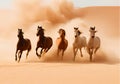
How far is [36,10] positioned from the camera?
96.2 ft

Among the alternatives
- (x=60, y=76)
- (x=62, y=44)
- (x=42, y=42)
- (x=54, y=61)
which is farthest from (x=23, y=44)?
(x=60, y=76)

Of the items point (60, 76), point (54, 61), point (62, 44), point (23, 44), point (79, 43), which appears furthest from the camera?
point (62, 44)

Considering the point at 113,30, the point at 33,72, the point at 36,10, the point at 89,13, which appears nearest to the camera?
the point at 33,72

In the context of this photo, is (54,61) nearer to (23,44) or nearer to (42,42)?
(42,42)

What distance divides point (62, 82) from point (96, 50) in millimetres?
8382

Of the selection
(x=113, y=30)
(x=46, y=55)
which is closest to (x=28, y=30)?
(x=46, y=55)

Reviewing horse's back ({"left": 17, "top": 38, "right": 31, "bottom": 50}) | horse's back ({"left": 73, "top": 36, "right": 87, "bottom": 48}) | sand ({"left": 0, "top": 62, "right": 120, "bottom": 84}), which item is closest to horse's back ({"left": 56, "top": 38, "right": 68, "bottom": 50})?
horse's back ({"left": 73, "top": 36, "right": 87, "bottom": 48})

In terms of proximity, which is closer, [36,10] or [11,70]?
[11,70]

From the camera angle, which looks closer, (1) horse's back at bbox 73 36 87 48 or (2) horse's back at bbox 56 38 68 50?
(1) horse's back at bbox 73 36 87 48

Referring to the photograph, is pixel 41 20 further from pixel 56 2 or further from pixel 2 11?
pixel 2 11

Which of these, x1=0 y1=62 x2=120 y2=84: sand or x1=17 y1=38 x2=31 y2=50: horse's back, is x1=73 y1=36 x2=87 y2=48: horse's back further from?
x1=0 y1=62 x2=120 y2=84: sand

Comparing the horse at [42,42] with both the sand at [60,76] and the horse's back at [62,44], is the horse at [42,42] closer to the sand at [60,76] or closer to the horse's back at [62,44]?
the horse's back at [62,44]

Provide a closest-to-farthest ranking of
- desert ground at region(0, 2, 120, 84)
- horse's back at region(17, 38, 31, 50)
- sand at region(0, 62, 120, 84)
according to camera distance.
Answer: sand at region(0, 62, 120, 84)
desert ground at region(0, 2, 120, 84)
horse's back at region(17, 38, 31, 50)

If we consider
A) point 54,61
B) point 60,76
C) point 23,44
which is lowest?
point 60,76
